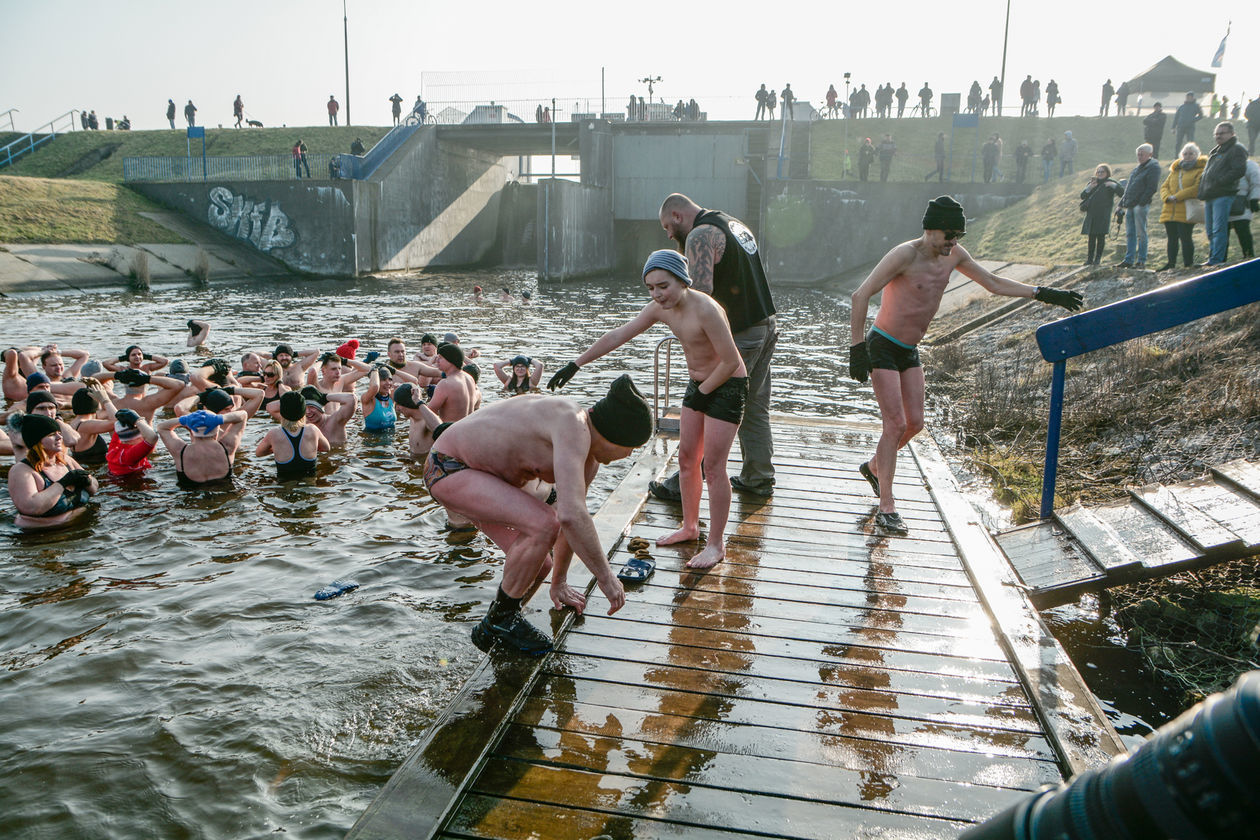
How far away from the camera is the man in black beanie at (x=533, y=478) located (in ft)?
12.5

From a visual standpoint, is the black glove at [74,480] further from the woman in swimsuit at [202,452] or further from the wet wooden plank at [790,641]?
the wet wooden plank at [790,641]

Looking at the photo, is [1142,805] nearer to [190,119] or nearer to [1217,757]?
[1217,757]

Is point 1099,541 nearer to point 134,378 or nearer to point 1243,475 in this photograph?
point 1243,475

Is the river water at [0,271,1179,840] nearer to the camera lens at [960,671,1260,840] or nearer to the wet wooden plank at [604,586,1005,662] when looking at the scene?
the wet wooden plank at [604,586,1005,662]

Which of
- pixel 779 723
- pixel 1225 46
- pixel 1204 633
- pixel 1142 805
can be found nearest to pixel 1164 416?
pixel 1204 633

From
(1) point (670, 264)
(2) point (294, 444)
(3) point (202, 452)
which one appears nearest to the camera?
(1) point (670, 264)

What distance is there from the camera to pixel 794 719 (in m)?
3.57

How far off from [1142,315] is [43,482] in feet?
27.6

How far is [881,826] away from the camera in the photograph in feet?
9.57

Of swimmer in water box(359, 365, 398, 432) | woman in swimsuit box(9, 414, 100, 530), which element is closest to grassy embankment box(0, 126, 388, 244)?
swimmer in water box(359, 365, 398, 432)

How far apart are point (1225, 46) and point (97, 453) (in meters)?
42.0

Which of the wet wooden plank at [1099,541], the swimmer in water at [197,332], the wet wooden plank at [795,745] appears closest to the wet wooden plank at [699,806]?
the wet wooden plank at [795,745]

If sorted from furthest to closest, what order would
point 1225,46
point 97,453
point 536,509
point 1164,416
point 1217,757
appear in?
1. point 1225,46
2. point 97,453
3. point 1164,416
4. point 536,509
5. point 1217,757

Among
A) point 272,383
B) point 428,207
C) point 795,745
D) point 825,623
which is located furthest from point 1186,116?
point 428,207
